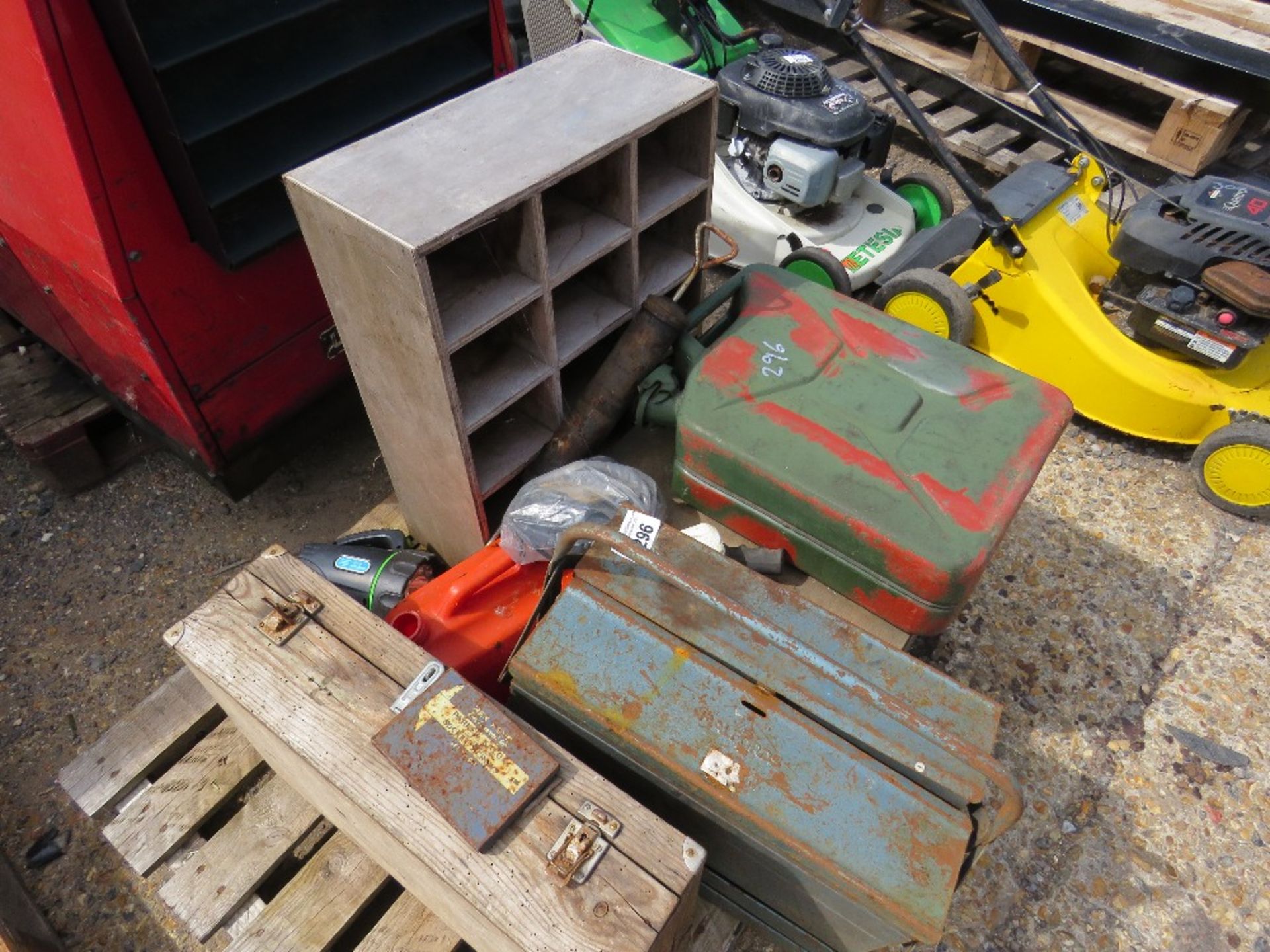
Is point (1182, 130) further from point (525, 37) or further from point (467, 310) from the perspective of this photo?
point (467, 310)

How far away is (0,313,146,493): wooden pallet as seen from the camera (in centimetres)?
291

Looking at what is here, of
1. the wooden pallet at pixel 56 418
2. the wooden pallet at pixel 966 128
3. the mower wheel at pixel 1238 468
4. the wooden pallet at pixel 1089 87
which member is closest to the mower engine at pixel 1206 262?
the mower wheel at pixel 1238 468

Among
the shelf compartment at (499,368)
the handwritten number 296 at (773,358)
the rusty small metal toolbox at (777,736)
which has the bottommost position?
the rusty small metal toolbox at (777,736)

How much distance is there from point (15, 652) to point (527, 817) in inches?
88.2

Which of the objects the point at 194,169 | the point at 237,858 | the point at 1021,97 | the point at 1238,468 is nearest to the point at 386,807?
the point at 237,858

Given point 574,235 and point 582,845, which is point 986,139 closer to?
point 574,235

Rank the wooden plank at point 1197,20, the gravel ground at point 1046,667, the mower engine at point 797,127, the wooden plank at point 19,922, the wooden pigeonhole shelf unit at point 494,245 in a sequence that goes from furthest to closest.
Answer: the wooden plank at point 1197,20
the mower engine at point 797,127
the gravel ground at point 1046,667
the wooden plank at point 19,922
the wooden pigeonhole shelf unit at point 494,245

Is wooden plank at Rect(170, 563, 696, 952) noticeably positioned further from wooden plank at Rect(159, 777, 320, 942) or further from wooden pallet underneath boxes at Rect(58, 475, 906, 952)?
wooden plank at Rect(159, 777, 320, 942)

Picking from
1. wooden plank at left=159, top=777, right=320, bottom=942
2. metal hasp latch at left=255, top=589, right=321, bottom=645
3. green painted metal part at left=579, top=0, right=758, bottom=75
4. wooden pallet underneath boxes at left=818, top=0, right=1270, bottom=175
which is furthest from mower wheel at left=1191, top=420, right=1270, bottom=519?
wooden plank at left=159, top=777, right=320, bottom=942

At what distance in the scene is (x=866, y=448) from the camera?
6.31 ft

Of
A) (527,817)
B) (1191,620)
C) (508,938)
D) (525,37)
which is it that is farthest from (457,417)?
(525,37)

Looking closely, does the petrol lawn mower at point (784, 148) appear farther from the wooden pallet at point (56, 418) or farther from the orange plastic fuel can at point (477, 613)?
the wooden pallet at point (56, 418)

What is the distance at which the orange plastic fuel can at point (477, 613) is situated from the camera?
6.25 feet

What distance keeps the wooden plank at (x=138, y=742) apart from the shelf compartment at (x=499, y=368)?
1009 millimetres
